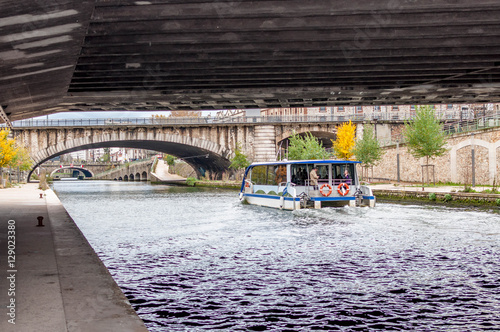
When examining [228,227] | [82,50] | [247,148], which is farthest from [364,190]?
[247,148]

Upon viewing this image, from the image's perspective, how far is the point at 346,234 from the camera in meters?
17.4

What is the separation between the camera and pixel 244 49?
12.6m

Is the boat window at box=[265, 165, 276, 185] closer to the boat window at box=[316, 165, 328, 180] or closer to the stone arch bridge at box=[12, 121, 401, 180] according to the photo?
the boat window at box=[316, 165, 328, 180]

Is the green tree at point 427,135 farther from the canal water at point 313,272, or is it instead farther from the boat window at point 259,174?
the canal water at point 313,272

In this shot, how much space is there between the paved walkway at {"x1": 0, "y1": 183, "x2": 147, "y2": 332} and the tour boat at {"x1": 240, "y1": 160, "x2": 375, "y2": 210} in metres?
14.8

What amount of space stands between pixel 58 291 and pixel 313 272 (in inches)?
236

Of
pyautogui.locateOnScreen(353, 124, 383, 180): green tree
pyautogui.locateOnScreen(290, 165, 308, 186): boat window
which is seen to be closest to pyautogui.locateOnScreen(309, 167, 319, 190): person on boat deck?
pyautogui.locateOnScreen(290, 165, 308, 186): boat window

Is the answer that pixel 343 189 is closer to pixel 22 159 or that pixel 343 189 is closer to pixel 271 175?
pixel 271 175

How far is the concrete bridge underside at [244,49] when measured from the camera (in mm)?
10102

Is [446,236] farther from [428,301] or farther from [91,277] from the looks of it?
[91,277]

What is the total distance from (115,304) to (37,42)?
272 inches

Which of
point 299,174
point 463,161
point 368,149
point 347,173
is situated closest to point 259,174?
point 299,174

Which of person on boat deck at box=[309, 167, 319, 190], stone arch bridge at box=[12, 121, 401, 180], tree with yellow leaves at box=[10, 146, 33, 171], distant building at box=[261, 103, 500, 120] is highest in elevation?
distant building at box=[261, 103, 500, 120]

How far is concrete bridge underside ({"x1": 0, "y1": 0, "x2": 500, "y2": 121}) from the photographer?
398 inches
